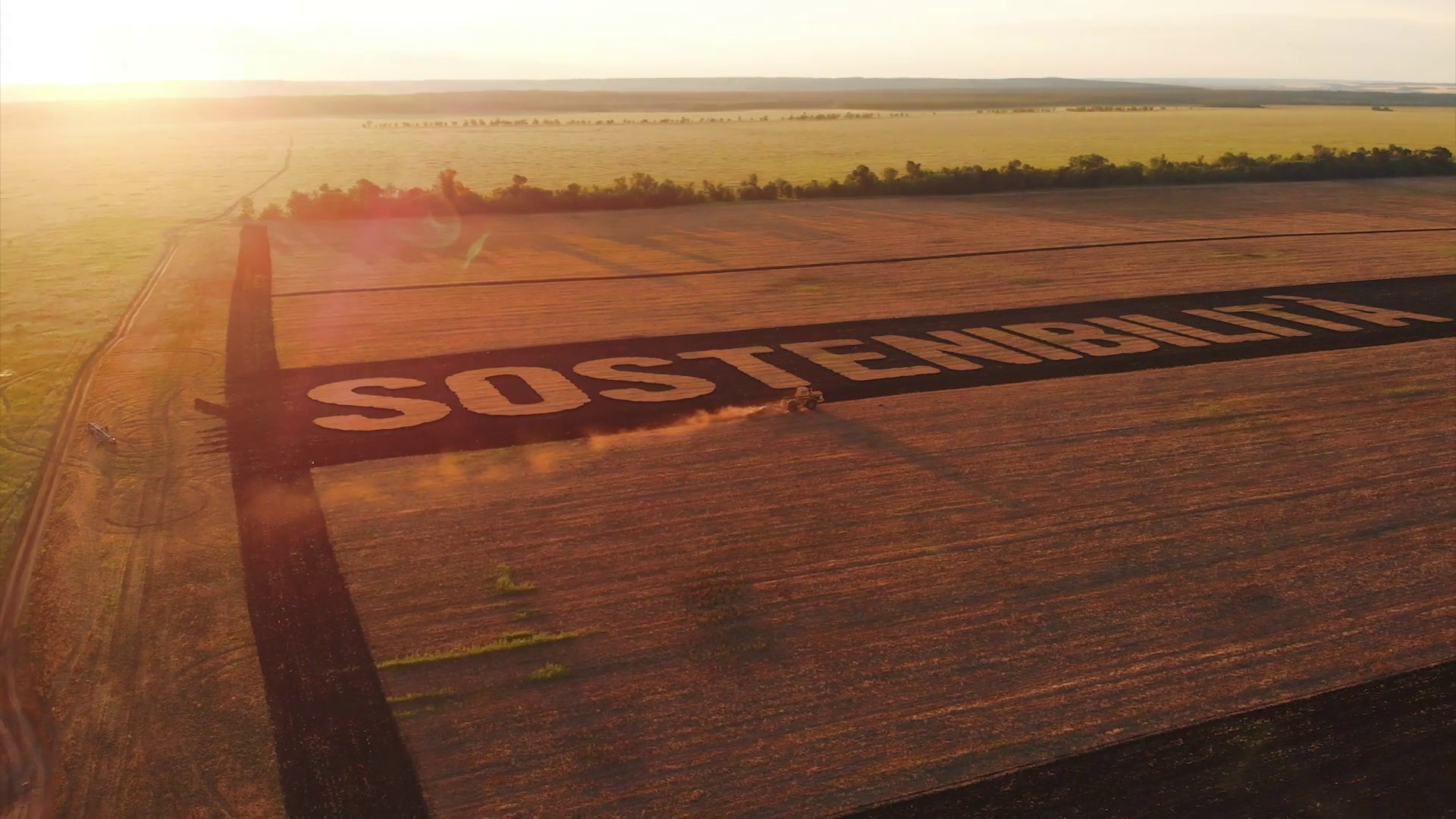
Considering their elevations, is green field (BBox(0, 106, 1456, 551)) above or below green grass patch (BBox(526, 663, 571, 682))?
above

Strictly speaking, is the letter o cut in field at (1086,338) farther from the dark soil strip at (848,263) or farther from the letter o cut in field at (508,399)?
the letter o cut in field at (508,399)

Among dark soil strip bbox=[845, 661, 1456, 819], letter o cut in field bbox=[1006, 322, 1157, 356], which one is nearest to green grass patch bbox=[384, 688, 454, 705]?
dark soil strip bbox=[845, 661, 1456, 819]

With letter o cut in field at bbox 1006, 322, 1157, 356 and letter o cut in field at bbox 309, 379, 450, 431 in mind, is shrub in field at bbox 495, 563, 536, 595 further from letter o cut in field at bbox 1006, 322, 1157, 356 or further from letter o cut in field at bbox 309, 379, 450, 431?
letter o cut in field at bbox 1006, 322, 1157, 356

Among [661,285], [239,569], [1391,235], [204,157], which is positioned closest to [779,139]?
[204,157]

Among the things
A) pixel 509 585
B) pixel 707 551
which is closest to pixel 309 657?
pixel 509 585

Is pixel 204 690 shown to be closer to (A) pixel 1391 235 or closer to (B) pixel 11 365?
(B) pixel 11 365

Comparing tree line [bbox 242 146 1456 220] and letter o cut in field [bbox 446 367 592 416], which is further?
tree line [bbox 242 146 1456 220]

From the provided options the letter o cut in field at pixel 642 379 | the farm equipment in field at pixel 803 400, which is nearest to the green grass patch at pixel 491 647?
the farm equipment in field at pixel 803 400

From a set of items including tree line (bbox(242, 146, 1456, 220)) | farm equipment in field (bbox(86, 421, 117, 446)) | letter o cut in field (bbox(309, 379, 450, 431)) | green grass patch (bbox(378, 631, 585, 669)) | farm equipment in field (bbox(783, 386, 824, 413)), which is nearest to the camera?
green grass patch (bbox(378, 631, 585, 669))
